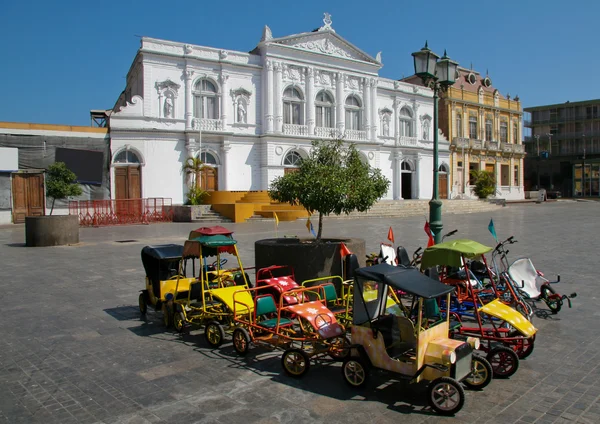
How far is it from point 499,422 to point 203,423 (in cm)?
262

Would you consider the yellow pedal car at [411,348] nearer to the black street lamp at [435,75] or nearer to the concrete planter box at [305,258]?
the concrete planter box at [305,258]

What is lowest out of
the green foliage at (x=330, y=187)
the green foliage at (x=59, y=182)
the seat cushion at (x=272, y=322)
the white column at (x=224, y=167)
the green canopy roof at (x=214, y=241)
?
the seat cushion at (x=272, y=322)

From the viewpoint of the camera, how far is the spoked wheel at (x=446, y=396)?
4.55 m

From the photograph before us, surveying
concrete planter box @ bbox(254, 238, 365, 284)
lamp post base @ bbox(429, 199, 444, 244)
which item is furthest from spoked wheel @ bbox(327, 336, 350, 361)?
lamp post base @ bbox(429, 199, 444, 244)

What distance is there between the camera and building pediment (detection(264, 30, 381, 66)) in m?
36.6

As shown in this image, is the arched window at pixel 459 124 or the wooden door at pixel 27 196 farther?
the arched window at pixel 459 124

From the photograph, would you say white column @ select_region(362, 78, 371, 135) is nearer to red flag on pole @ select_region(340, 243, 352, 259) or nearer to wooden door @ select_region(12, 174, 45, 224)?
wooden door @ select_region(12, 174, 45, 224)

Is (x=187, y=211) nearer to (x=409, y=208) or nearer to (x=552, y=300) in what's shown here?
(x=409, y=208)

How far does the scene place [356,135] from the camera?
134 ft

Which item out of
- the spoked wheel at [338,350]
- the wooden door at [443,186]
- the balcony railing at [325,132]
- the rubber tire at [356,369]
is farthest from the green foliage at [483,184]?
the rubber tire at [356,369]

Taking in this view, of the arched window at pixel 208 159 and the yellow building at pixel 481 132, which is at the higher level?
the yellow building at pixel 481 132

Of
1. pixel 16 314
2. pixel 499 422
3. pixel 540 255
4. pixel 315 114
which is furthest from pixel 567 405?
pixel 315 114

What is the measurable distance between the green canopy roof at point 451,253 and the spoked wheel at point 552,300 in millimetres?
2047

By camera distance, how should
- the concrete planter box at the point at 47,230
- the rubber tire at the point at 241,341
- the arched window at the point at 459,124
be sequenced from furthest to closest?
1. the arched window at the point at 459,124
2. the concrete planter box at the point at 47,230
3. the rubber tire at the point at 241,341
